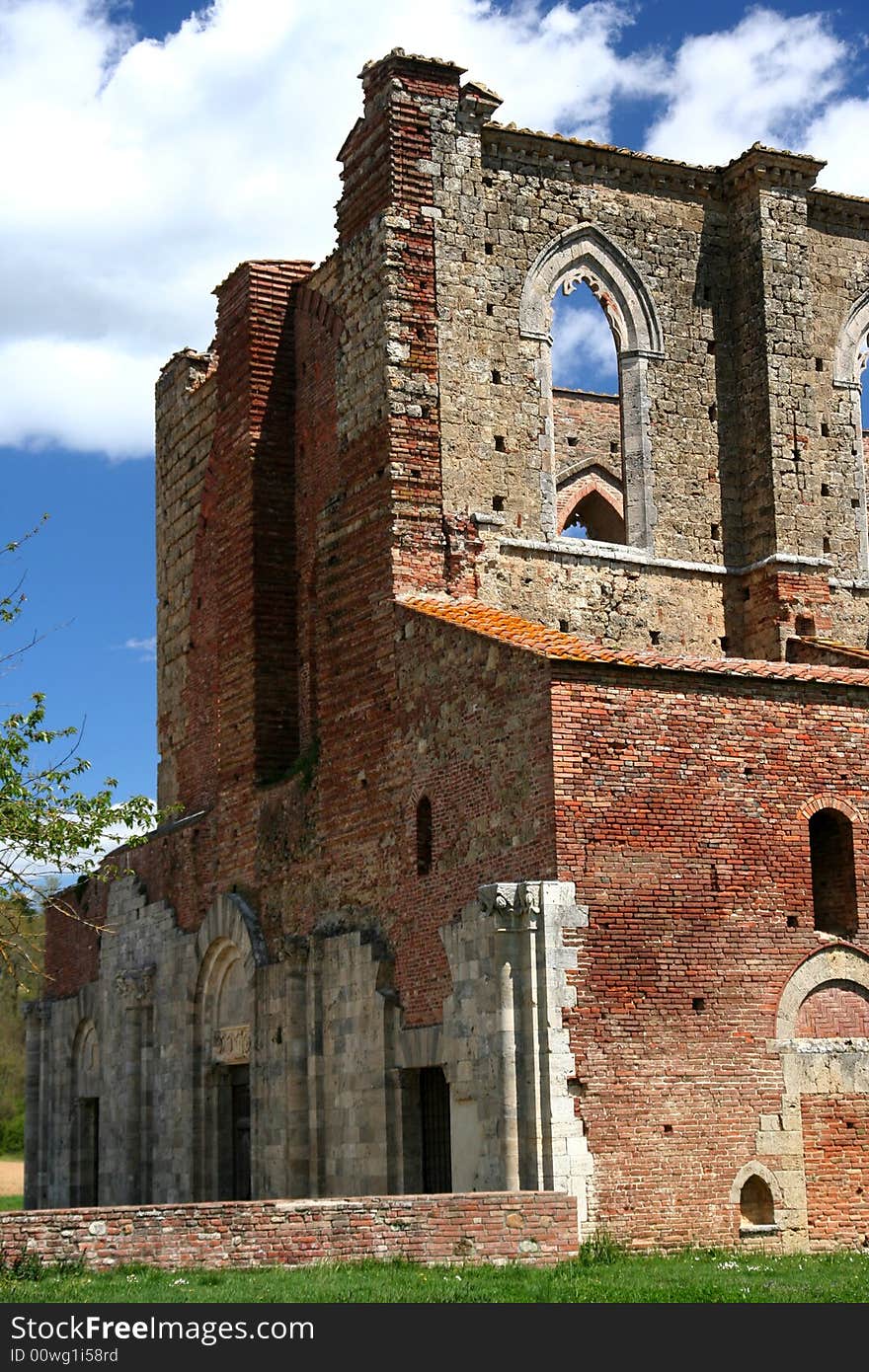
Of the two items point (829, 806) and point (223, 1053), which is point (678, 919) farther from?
point (223, 1053)

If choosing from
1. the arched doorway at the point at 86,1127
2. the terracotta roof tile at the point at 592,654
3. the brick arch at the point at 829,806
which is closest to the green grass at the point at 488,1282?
the brick arch at the point at 829,806

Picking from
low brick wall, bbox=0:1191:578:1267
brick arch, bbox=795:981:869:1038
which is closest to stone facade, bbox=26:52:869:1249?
brick arch, bbox=795:981:869:1038

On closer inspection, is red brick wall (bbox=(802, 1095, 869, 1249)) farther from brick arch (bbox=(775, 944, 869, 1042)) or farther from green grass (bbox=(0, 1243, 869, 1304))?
green grass (bbox=(0, 1243, 869, 1304))

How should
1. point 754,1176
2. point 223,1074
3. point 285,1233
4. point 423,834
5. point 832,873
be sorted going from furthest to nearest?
point 223,1074 < point 423,834 < point 832,873 < point 754,1176 < point 285,1233

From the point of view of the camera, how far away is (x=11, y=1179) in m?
46.0

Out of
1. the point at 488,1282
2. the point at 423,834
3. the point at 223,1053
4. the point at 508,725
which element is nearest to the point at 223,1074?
the point at 223,1053

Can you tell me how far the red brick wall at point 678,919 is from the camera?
15.5 m

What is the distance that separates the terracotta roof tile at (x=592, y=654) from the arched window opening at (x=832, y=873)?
129 centimetres

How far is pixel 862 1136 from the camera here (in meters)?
16.3

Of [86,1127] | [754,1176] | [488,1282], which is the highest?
[86,1127]

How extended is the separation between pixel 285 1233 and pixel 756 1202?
4.26 m

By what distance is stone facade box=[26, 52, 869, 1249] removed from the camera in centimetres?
1585

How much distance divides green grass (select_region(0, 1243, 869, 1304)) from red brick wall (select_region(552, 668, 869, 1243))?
0.96 meters
